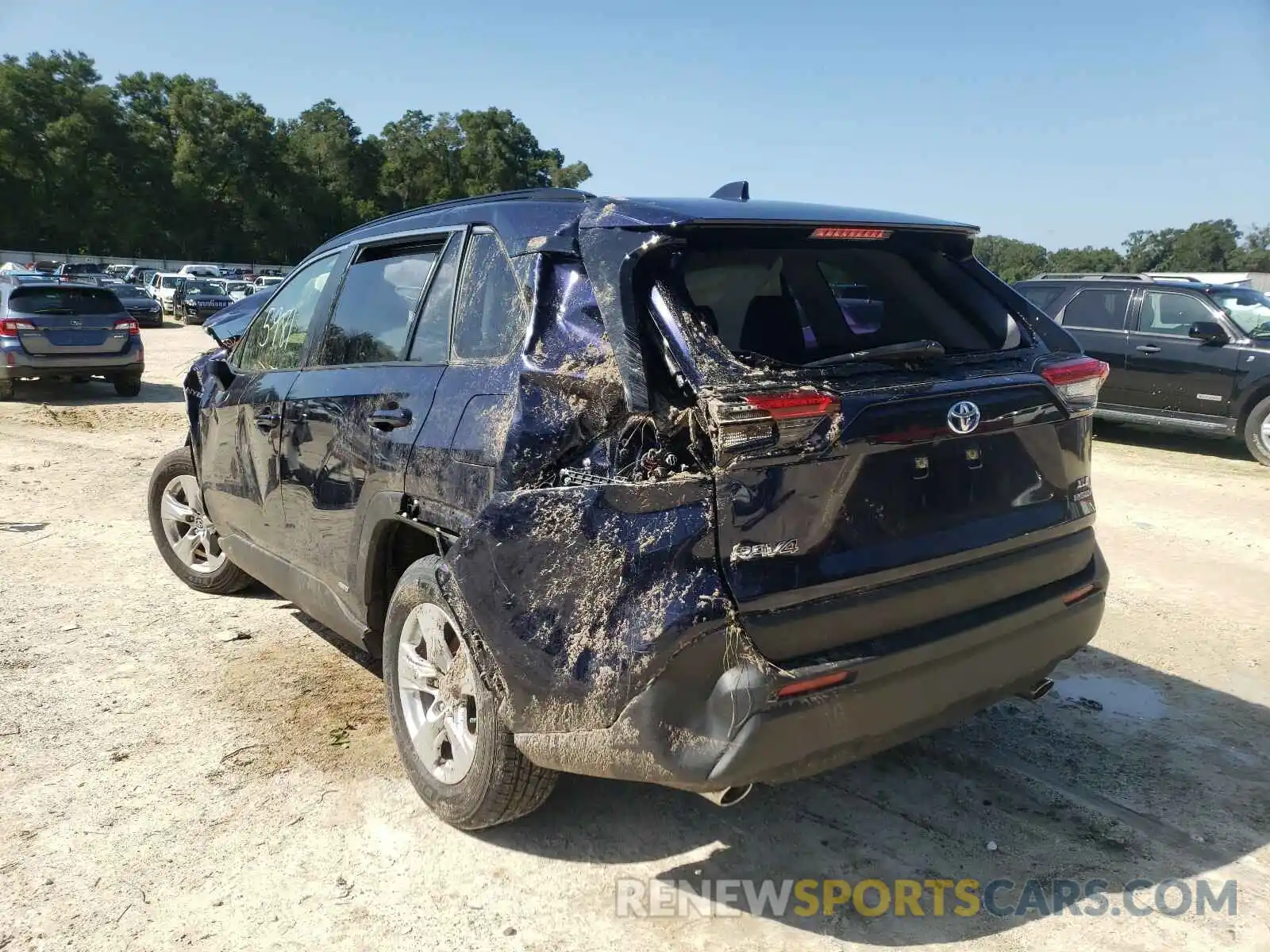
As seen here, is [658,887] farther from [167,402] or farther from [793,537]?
[167,402]

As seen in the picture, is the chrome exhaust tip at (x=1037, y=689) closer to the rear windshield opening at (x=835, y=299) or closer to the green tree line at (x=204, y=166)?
the rear windshield opening at (x=835, y=299)

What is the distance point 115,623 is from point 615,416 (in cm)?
363

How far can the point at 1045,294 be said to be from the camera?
11.8 metres

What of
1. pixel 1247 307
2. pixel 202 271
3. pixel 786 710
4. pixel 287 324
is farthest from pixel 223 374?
pixel 202 271

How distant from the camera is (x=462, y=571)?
267cm

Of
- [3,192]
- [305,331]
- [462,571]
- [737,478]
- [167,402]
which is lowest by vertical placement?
[167,402]

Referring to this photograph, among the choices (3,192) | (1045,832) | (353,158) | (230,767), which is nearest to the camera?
(1045,832)

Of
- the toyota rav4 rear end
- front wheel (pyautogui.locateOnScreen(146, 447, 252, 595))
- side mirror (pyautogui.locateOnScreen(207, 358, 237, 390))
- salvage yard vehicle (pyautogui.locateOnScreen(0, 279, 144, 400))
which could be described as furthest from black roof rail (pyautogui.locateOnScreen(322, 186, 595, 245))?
salvage yard vehicle (pyautogui.locateOnScreen(0, 279, 144, 400))

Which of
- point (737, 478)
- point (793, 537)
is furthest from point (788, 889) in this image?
point (737, 478)

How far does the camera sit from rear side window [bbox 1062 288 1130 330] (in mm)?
10953

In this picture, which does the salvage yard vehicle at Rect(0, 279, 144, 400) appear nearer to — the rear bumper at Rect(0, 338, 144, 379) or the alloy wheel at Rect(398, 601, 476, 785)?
the rear bumper at Rect(0, 338, 144, 379)

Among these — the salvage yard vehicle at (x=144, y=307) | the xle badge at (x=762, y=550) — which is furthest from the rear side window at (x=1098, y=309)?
the salvage yard vehicle at (x=144, y=307)

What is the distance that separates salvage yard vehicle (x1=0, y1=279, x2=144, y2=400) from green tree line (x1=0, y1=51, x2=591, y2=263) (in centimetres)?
5949

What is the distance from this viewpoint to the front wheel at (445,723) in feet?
9.02
